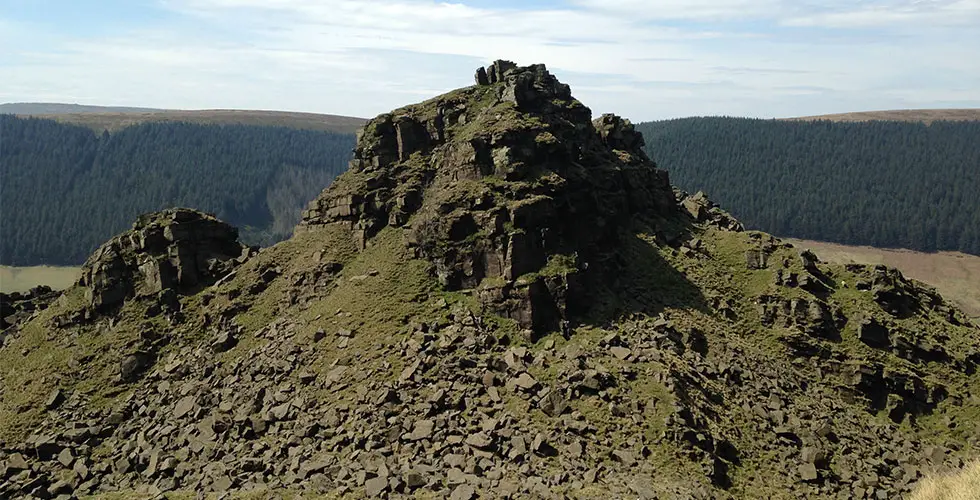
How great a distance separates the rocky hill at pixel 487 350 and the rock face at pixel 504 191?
23cm

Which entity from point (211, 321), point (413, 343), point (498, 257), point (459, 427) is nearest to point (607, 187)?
point (498, 257)

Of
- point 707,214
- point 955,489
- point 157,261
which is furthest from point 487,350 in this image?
point 707,214

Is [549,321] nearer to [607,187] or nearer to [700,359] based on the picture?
[700,359]

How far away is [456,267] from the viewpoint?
56.2 meters

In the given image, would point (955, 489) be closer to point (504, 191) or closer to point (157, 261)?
point (504, 191)

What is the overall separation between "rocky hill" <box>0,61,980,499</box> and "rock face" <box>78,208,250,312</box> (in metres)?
0.23

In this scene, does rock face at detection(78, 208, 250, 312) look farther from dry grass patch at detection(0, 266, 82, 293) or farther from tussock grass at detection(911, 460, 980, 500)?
dry grass patch at detection(0, 266, 82, 293)

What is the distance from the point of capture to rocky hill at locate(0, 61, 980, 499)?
1678 inches

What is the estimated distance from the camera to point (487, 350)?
1970 inches

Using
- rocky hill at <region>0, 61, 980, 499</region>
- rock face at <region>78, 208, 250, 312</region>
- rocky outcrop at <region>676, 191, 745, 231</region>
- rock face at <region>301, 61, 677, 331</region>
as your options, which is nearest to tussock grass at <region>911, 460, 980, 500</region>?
rocky hill at <region>0, 61, 980, 499</region>

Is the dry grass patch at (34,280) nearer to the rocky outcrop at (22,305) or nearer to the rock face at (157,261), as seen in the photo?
the rocky outcrop at (22,305)

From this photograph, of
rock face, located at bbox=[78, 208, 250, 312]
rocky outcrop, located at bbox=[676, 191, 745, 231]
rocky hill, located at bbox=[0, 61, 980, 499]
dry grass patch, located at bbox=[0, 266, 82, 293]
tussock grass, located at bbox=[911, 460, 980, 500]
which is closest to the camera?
tussock grass, located at bbox=[911, 460, 980, 500]

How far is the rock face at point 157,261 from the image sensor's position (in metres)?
64.8

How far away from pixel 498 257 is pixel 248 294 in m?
24.8
